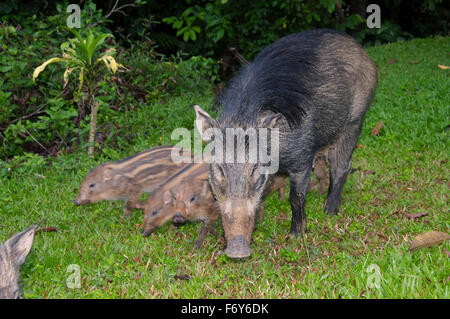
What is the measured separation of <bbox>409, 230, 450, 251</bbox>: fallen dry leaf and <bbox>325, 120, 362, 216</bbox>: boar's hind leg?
1.24 m

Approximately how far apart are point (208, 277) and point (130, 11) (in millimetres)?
7642

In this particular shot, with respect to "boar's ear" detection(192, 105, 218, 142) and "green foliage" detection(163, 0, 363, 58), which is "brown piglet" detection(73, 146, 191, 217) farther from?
"green foliage" detection(163, 0, 363, 58)

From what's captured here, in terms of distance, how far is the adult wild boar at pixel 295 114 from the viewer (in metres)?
3.18

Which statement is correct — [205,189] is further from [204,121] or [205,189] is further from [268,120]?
[268,120]

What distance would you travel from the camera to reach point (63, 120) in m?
6.39

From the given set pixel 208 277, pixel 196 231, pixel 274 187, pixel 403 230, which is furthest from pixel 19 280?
pixel 403 230

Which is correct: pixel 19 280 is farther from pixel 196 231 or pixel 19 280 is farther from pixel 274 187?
pixel 274 187

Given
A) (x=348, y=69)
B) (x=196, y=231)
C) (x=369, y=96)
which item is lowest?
(x=196, y=231)

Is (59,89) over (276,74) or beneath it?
beneath

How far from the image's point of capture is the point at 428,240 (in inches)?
134

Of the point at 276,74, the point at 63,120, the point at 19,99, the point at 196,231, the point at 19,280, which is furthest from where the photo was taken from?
the point at 19,99

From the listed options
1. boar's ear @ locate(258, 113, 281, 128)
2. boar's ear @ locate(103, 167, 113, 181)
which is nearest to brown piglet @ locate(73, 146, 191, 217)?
boar's ear @ locate(103, 167, 113, 181)

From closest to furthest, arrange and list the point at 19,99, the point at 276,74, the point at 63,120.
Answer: the point at 276,74 < the point at 63,120 < the point at 19,99

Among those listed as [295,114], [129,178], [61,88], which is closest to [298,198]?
[295,114]
